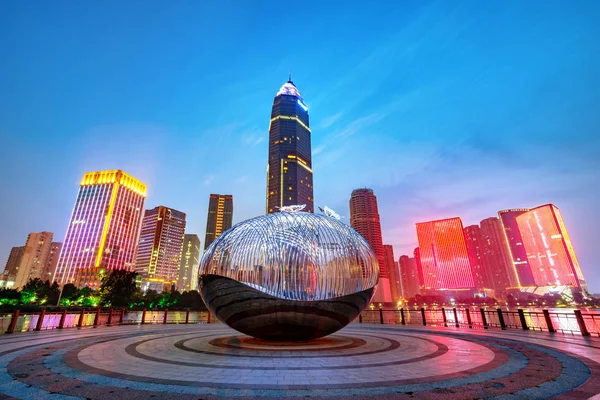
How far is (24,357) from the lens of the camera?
1148cm

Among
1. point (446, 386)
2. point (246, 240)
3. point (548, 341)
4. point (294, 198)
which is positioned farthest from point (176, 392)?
point (294, 198)

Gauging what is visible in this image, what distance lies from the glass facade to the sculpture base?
30cm

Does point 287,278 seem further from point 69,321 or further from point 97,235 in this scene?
point 97,235

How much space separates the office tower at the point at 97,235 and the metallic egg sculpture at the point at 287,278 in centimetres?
18619

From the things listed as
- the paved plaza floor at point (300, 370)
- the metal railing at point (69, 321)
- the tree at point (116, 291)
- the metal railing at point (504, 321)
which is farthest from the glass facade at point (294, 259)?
the tree at point (116, 291)

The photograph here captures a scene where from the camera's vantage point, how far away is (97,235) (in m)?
179

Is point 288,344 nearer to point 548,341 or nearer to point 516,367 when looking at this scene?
point 516,367

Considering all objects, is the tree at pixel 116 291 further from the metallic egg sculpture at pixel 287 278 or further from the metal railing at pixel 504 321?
the metallic egg sculpture at pixel 287 278

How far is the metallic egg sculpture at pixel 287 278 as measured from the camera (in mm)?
13508

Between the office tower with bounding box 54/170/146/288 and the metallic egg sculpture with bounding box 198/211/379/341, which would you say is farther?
the office tower with bounding box 54/170/146/288

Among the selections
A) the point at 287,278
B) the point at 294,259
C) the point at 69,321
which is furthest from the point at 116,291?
the point at 294,259

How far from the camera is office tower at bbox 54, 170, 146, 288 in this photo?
6737 inches

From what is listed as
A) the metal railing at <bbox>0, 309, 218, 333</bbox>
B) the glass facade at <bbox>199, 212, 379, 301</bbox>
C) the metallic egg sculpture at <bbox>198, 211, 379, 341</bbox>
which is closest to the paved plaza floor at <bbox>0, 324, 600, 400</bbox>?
the metallic egg sculpture at <bbox>198, 211, 379, 341</bbox>

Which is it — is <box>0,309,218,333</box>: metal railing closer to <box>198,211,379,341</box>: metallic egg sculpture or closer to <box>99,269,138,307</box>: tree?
<box>198,211,379,341</box>: metallic egg sculpture
